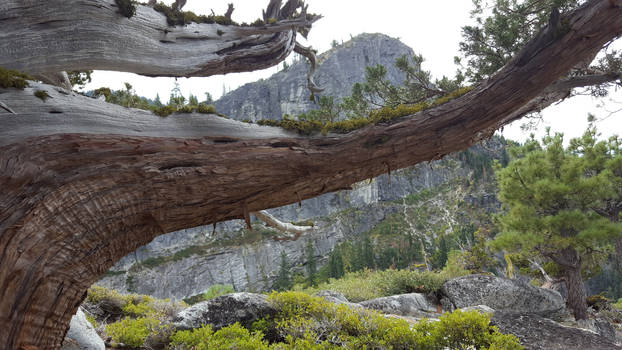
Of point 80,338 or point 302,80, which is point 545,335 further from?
point 302,80

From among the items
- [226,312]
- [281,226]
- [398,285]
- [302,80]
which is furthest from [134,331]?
[302,80]

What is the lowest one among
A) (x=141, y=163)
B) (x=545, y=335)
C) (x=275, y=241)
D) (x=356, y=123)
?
(x=275, y=241)

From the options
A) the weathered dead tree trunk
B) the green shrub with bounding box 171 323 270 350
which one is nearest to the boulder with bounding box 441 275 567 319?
the green shrub with bounding box 171 323 270 350

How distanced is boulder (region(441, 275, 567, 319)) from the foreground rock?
161 inches

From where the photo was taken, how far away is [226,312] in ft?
17.3

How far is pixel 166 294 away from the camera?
4531cm

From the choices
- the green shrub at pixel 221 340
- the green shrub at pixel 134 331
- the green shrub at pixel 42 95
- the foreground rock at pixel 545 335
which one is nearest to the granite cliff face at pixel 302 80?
the foreground rock at pixel 545 335

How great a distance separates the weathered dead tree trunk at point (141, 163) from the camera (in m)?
A: 1.85

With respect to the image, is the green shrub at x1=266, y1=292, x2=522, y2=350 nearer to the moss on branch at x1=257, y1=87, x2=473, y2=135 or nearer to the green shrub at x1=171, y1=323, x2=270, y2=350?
the green shrub at x1=171, y1=323, x2=270, y2=350

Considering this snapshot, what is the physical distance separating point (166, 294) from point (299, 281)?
62.6 ft

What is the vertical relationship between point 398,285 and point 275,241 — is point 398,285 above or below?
above

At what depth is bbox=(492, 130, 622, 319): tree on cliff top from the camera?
1007cm

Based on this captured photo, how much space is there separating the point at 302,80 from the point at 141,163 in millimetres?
75394

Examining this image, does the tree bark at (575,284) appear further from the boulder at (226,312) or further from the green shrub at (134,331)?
the green shrub at (134,331)
